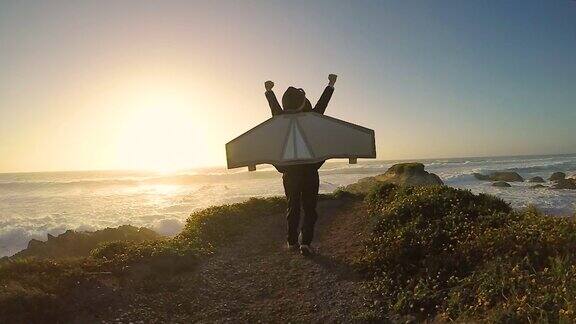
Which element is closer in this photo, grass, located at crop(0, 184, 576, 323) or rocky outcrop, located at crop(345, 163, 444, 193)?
grass, located at crop(0, 184, 576, 323)

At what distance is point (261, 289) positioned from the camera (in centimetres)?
871

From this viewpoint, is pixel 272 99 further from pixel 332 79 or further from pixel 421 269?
pixel 421 269

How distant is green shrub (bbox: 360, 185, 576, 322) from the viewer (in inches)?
230

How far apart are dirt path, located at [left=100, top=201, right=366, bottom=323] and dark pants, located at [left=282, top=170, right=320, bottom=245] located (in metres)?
0.83

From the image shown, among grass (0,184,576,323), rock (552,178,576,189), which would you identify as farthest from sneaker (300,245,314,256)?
rock (552,178,576,189)

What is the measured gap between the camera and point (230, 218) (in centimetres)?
1456

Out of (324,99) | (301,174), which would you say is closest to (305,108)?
(324,99)

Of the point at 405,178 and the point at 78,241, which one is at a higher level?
the point at 405,178

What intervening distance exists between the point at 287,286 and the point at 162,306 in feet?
8.63

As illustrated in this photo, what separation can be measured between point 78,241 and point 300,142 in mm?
15405

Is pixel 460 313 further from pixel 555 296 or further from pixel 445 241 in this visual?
pixel 445 241

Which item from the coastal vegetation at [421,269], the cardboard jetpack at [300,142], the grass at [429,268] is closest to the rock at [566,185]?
the coastal vegetation at [421,269]

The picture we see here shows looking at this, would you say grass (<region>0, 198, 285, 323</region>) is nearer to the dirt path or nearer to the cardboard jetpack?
the dirt path

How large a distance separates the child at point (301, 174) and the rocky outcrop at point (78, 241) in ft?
38.0
